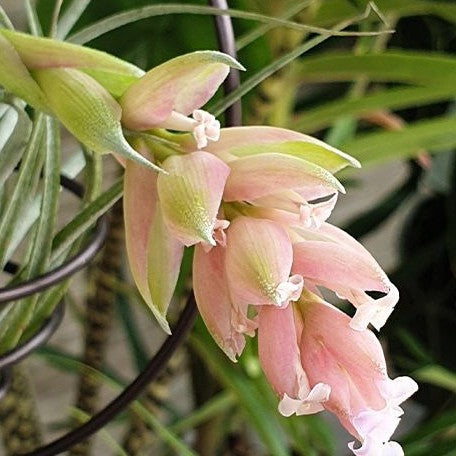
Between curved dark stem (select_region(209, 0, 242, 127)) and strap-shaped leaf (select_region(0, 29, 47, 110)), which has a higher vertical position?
strap-shaped leaf (select_region(0, 29, 47, 110))

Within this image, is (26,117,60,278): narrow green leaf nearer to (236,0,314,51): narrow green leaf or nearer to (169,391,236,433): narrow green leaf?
(236,0,314,51): narrow green leaf

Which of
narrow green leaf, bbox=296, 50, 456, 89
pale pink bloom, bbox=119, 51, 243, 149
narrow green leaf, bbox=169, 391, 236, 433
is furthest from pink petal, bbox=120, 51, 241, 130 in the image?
narrow green leaf, bbox=169, 391, 236, 433

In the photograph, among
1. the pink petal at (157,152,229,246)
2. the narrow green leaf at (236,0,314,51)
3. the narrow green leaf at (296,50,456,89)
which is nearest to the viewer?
the pink petal at (157,152,229,246)

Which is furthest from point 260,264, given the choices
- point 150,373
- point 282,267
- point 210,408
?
point 210,408

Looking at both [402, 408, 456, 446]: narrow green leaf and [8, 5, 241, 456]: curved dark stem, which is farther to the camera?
[402, 408, 456, 446]: narrow green leaf

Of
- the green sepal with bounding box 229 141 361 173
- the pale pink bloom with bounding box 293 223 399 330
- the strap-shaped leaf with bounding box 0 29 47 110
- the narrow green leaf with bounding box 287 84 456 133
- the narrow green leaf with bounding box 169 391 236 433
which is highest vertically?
the strap-shaped leaf with bounding box 0 29 47 110

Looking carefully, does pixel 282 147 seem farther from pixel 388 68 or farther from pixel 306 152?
pixel 388 68
